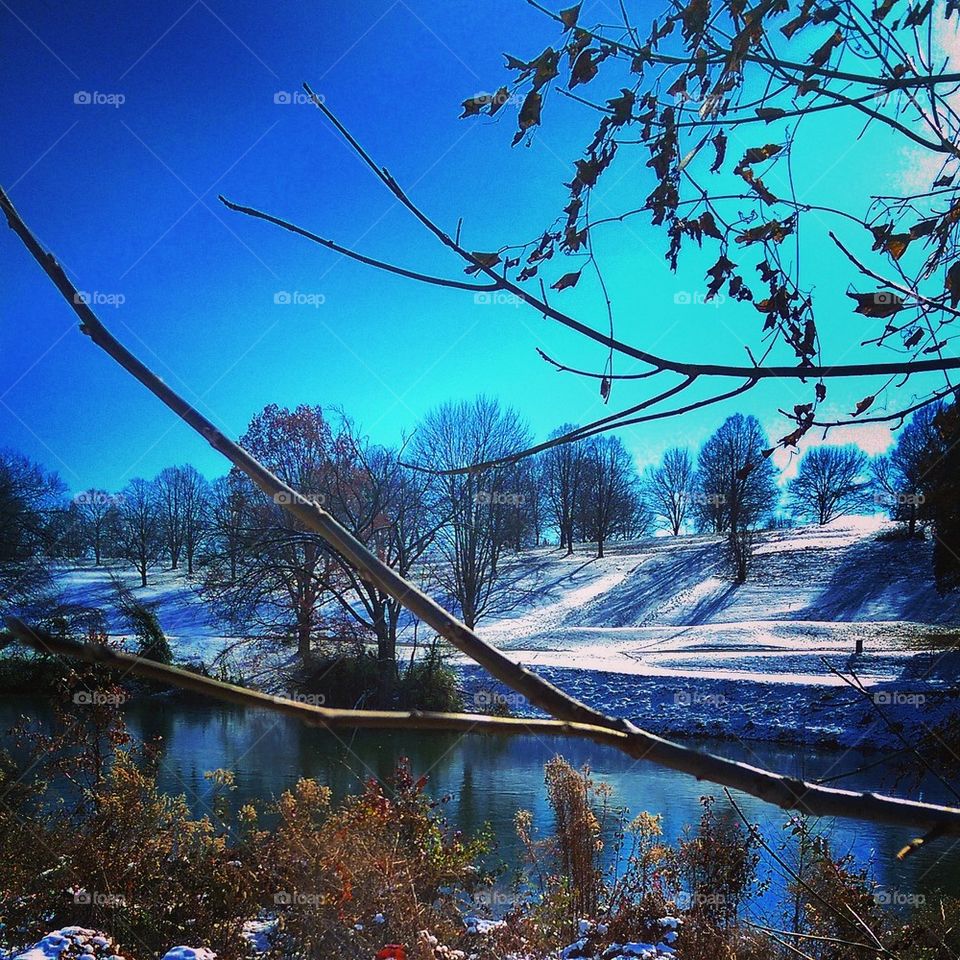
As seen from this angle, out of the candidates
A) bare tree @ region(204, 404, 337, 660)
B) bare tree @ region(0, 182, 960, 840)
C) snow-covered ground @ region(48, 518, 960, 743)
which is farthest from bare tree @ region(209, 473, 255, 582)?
bare tree @ region(0, 182, 960, 840)

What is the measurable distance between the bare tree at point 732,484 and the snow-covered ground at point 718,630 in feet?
4.10

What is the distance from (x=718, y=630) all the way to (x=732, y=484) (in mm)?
8584

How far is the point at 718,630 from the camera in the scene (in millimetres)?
29781

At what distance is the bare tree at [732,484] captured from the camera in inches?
1455

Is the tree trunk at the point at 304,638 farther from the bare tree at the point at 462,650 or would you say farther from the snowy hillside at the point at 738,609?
the bare tree at the point at 462,650

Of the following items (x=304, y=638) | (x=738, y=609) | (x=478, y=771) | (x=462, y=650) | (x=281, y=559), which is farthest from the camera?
(x=738, y=609)

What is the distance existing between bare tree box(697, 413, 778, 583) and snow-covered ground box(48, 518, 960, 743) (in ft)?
4.10

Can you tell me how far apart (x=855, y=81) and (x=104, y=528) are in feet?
92.8

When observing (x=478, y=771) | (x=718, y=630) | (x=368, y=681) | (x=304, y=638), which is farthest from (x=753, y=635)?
(x=478, y=771)

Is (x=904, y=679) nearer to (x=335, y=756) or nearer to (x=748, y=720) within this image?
(x=748, y=720)

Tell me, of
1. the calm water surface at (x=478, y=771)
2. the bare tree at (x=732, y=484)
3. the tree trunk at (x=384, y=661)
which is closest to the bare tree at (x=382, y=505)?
the tree trunk at (x=384, y=661)

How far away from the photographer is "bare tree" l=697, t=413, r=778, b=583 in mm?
36969

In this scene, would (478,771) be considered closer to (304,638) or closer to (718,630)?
(304,638)

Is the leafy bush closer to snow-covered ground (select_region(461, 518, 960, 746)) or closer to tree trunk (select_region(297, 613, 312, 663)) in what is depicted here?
tree trunk (select_region(297, 613, 312, 663))
